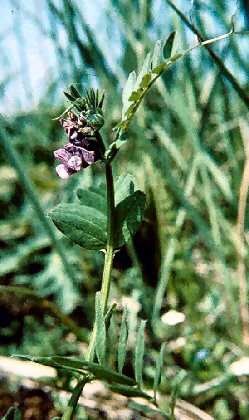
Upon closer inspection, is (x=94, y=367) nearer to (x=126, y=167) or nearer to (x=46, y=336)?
(x=46, y=336)

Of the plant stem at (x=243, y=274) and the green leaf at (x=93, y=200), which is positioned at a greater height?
the plant stem at (x=243, y=274)

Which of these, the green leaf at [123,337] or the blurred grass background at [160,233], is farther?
the blurred grass background at [160,233]

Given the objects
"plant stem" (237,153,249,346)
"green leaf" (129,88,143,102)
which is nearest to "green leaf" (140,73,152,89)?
"green leaf" (129,88,143,102)

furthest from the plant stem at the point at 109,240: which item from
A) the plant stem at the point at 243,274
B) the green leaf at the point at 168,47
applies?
the plant stem at the point at 243,274

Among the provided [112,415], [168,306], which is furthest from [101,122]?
[168,306]

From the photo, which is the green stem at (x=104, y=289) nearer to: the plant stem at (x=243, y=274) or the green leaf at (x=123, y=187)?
the green leaf at (x=123, y=187)

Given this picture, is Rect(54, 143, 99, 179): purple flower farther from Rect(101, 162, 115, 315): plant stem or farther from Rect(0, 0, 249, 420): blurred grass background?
Rect(0, 0, 249, 420): blurred grass background
